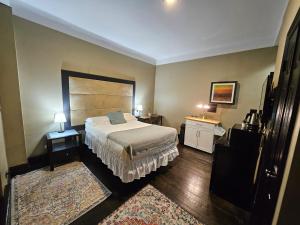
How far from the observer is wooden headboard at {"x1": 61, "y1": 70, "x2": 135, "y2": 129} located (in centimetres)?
303

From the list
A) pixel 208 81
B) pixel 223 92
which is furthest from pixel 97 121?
pixel 223 92

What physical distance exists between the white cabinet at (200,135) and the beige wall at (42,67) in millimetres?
3134

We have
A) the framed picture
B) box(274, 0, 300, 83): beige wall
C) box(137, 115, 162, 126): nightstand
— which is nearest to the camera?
box(274, 0, 300, 83): beige wall

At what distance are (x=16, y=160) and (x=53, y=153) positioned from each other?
0.57m

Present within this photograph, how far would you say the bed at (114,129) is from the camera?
2156mm

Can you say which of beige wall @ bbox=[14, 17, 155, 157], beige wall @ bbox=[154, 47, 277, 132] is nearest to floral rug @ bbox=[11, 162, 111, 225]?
beige wall @ bbox=[14, 17, 155, 157]

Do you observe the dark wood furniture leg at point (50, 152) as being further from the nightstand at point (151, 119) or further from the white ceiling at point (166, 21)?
the nightstand at point (151, 119)

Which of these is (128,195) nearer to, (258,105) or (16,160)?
(16,160)

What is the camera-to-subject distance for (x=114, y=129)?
2834 millimetres

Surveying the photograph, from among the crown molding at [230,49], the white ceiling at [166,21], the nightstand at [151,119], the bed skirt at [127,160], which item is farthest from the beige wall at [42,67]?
the crown molding at [230,49]

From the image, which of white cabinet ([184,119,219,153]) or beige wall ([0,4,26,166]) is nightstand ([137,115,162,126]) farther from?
beige wall ([0,4,26,166])

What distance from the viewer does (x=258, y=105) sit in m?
3.10

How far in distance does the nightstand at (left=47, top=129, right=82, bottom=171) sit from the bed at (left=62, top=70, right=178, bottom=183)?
31 cm

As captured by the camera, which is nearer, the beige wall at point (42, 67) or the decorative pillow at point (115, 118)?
the beige wall at point (42, 67)
